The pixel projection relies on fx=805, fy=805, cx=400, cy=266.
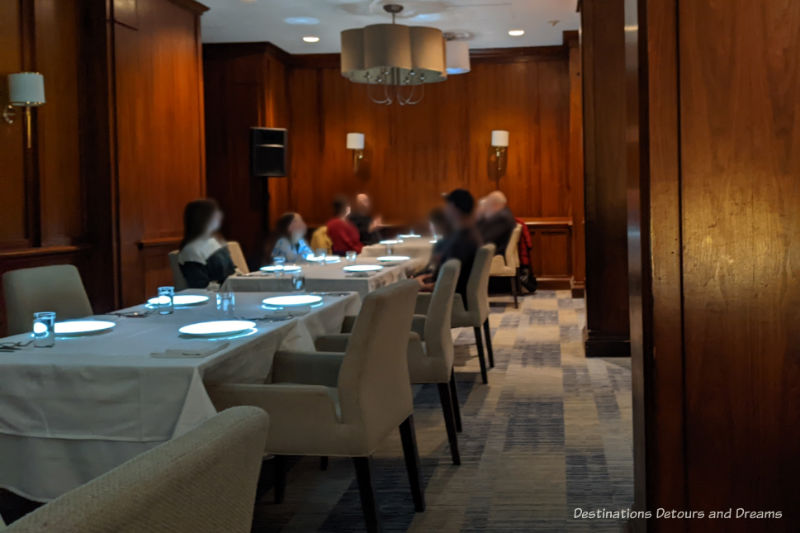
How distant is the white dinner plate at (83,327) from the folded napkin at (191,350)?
0.41m

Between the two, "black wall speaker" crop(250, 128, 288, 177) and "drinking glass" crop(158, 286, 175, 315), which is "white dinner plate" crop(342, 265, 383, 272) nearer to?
"drinking glass" crop(158, 286, 175, 315)

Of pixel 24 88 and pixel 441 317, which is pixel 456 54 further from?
pixel 441 317

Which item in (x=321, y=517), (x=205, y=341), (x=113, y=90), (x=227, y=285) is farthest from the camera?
(x=113, y=90)

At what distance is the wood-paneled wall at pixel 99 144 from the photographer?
5.80 m

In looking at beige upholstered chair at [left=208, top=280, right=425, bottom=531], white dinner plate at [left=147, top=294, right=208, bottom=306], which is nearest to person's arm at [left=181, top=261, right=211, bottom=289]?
white dinner plate at [left=147, top=294, right=208, bottom=306]

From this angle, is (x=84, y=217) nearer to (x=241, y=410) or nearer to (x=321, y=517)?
(x=321, y=517)

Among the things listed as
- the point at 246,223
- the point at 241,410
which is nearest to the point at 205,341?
the point at 241,410

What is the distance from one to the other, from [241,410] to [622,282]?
205 inches

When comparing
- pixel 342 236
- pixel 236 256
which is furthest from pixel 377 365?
pixel 342 236

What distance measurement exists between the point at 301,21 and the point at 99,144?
125 inches

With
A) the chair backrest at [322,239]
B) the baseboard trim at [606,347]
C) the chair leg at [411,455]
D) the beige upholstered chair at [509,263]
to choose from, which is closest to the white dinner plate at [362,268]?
the baseboard trim at [606,347]

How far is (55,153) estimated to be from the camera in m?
6.20

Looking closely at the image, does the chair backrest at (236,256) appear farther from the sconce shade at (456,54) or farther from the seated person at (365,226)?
the sconce shade at (456,54)

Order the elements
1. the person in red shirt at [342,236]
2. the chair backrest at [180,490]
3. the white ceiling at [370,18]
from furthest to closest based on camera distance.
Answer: the white ceiling at [370,18], the person in red shirt at [342,236], the chair backrest at [180,490]
